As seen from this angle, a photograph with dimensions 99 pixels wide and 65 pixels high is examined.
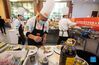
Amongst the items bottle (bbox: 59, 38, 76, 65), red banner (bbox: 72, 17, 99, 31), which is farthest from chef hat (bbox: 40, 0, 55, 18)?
bottle (bbox: 59, 38, 76, 65)

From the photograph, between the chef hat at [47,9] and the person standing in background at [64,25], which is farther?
the person standing in background at [64,25]

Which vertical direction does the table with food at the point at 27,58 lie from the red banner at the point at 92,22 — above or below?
below

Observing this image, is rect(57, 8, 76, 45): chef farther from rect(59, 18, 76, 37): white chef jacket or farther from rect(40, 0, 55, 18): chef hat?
rect(40, 0, 55, 18): chef hat

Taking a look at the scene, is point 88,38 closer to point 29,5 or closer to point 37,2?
point 37,2

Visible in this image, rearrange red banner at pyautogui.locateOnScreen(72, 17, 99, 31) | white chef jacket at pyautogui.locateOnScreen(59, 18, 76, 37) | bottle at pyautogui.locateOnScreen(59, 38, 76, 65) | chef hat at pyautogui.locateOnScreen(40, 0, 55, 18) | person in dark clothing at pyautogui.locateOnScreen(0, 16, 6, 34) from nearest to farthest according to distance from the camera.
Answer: bottle at pyautogui.locateOnScreen(59, 38, 76, 65) < red banner at pyautogui.locateOnScreen(72, 17, 99, 31) < chef hat at pyautogui.locateOnScreen(40, 0, 55, 18) < white chef jacket at pyautogui.locateOnScreen(59, 18, 76, 37) < person in dark clothing at pyautogui.locateOnScreen(0, 16, 6, 34)

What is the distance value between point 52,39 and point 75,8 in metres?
1.61

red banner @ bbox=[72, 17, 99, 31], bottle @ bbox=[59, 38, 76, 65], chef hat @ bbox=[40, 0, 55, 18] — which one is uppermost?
chef hat @ bbox=[40, 0, 55, 18]

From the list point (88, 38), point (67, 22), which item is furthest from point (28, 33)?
point (67, 22)

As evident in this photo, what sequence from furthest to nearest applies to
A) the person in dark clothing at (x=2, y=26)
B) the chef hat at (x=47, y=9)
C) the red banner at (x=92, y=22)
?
the person in dark clothing at (x=2, y=26) < the chef hat at (x=47, y=9) < the red banner at (x=92, y=22)

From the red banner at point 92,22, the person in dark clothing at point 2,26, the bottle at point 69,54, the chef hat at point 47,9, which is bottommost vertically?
the person in dark clothing at point 2,26

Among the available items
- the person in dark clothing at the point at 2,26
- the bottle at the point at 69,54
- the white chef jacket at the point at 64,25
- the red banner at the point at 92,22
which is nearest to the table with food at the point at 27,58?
the bottle at the point at 69,54

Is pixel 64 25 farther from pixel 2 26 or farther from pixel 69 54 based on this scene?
pixel 2 26

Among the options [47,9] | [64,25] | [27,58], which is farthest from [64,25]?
[27,58]

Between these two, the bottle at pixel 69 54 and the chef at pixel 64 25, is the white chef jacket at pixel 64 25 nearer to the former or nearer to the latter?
the chef at pixel 64 25
